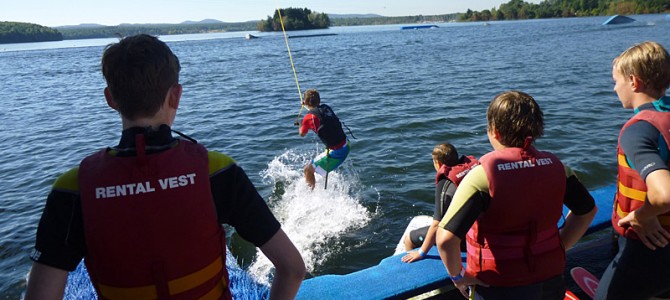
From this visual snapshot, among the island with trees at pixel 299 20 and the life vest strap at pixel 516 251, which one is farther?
the island with trees at pixel 299 20

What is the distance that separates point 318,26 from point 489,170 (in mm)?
140828

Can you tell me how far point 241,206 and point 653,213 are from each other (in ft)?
7.47

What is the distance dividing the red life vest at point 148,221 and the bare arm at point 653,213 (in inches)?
86.5

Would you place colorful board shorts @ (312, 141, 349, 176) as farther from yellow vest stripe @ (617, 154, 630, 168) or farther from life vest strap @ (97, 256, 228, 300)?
life vest strap @ (97, 256, 228, 300)

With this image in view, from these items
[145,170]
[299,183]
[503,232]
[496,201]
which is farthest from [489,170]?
[299,183]

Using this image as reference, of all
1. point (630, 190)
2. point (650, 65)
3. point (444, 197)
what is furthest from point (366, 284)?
point (650, 65)

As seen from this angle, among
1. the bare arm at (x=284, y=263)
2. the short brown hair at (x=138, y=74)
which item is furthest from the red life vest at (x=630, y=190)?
the short brown hair at (x=138, y=74)

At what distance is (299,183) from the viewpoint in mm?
9609

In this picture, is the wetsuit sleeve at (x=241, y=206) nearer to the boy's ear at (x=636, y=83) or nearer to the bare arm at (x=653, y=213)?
the bare arm at (x=653, y=213)

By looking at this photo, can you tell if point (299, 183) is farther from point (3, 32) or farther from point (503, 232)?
point (3, 32)

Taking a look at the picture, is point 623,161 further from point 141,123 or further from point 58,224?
point 58,224

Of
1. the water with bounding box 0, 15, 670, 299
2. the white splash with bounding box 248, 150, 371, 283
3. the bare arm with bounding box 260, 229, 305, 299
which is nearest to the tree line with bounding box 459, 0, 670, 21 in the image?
the water with bounding box 0, 15, 670, 299

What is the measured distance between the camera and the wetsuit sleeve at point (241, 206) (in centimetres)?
173

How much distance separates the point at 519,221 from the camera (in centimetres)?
243
